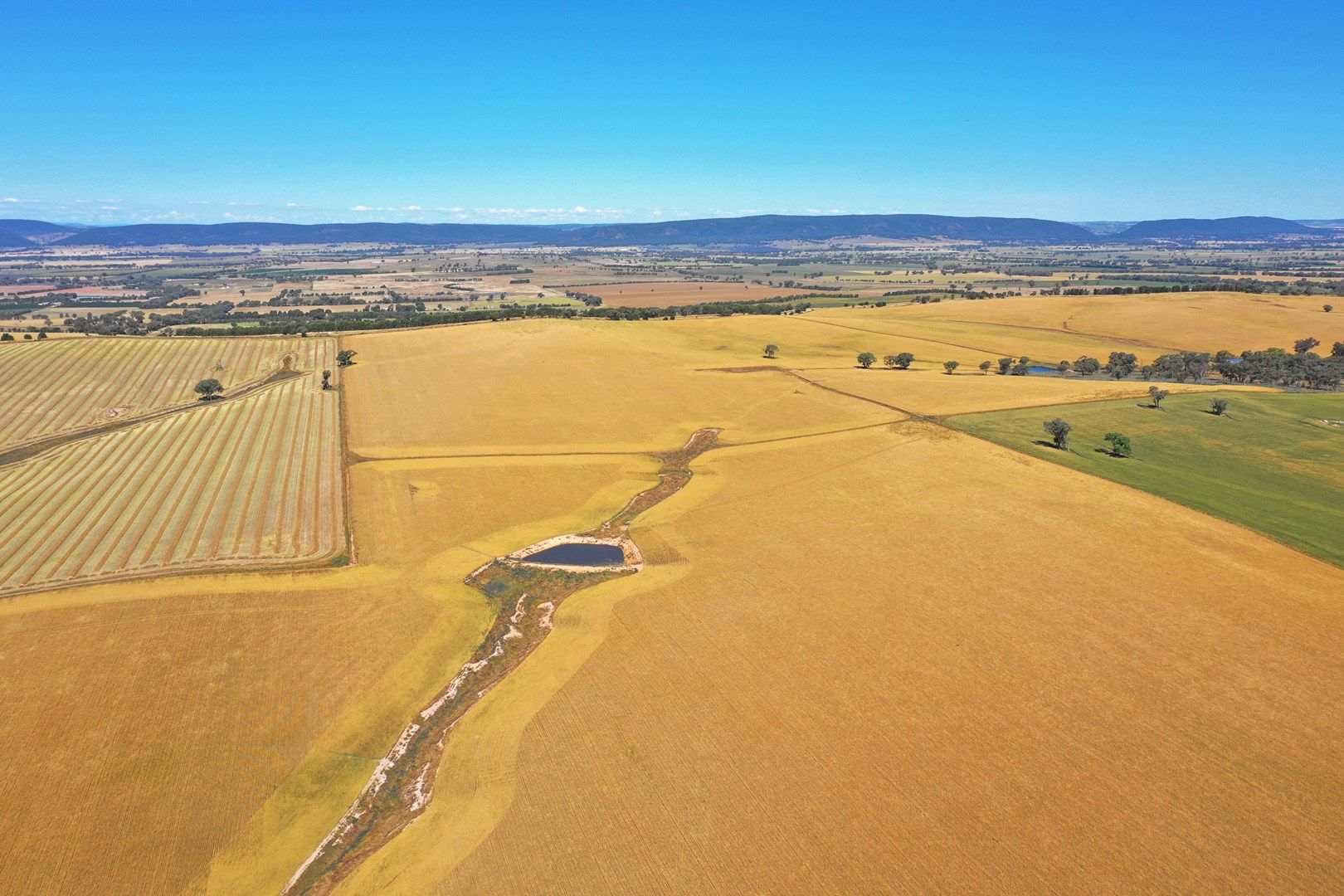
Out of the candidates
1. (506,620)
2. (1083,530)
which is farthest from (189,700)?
(1083,530)

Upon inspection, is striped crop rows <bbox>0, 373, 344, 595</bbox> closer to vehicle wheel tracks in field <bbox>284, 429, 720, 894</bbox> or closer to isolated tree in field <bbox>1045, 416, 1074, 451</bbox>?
vehicle wheel tracks in field <bbox>284, 429, 720, 894</bbox>

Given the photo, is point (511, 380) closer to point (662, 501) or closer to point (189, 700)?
point (662, 501)

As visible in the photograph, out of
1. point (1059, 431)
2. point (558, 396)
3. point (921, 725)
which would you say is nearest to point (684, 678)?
point (921, 725)

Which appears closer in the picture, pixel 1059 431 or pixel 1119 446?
pixel 1119 446

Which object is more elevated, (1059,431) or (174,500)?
(1059,431)

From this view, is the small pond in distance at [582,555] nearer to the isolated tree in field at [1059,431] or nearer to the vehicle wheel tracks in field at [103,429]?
the isolated tree in field at [1059,431]

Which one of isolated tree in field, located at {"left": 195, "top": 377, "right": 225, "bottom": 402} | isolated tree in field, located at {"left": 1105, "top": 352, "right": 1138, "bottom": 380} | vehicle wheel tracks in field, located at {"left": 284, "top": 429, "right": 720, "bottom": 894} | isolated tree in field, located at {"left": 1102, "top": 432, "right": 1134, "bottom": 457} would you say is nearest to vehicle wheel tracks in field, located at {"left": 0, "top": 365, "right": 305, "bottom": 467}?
isolated tree in field, located at {"left": 195, "top": 377, "right": 225, "bottom": 402}

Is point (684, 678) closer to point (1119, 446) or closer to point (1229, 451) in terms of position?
point (1119, 446)

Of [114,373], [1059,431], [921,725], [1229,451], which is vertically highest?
[1059,431]
